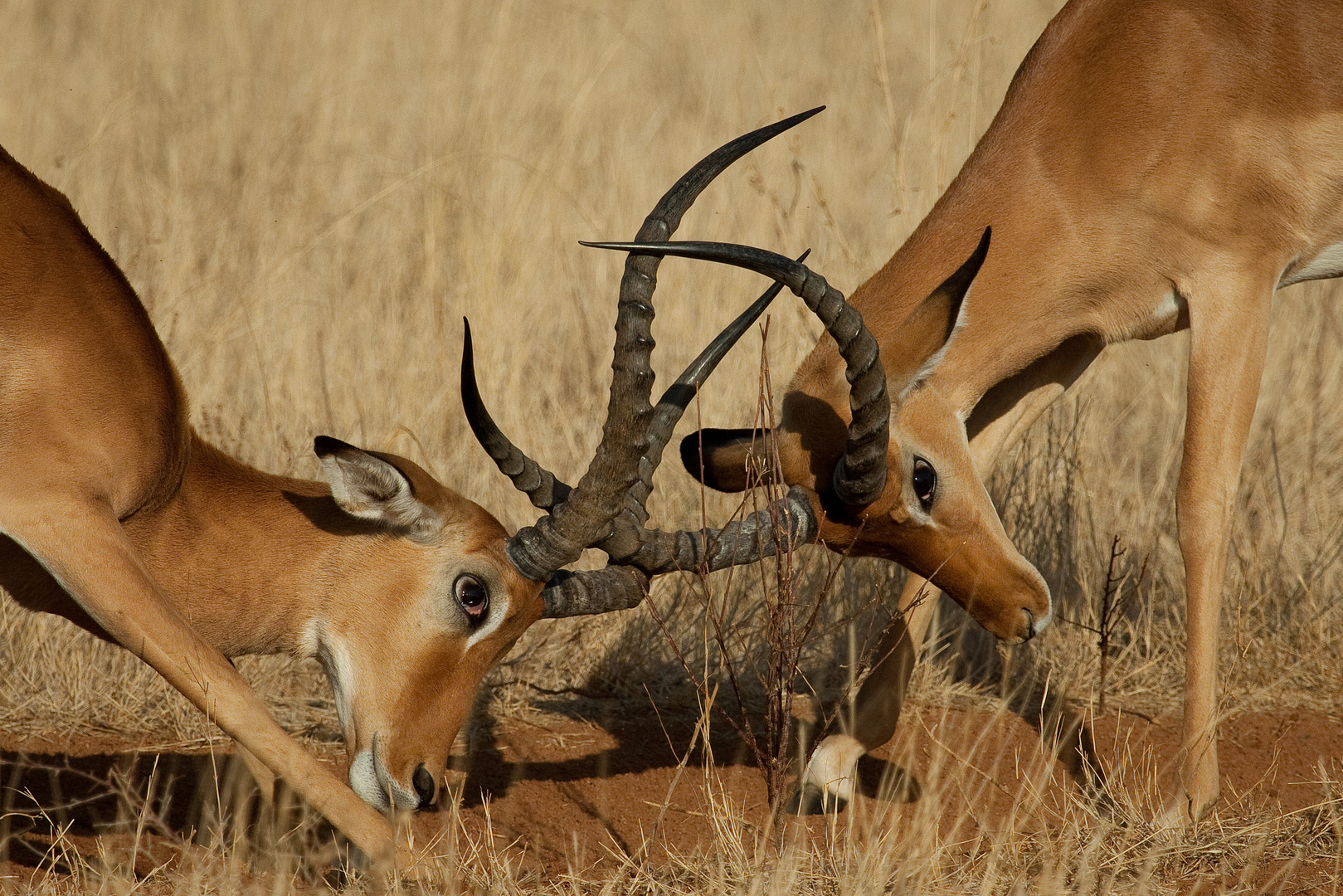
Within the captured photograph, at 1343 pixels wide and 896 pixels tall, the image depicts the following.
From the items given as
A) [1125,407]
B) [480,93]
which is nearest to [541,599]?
[1125,407]

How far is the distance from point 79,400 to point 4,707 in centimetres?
177

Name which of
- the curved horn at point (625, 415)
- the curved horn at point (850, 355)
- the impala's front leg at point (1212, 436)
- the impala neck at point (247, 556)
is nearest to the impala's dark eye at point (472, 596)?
the curved horn at point (625, 415)

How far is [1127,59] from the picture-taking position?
4.88 meters

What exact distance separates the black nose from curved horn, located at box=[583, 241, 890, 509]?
1381 millimetres

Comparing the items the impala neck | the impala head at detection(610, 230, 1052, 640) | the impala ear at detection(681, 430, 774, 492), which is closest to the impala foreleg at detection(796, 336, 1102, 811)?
the impala head at detection(610, 230, 1052, 640)

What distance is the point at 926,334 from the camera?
443 cm

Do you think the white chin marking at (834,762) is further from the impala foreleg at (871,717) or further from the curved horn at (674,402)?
the curved horn at (674,402)

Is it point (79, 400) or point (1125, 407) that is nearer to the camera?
point (79, 400)

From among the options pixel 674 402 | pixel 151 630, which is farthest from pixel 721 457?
pixel 151 630

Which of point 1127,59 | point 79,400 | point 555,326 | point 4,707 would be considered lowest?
point 4,707

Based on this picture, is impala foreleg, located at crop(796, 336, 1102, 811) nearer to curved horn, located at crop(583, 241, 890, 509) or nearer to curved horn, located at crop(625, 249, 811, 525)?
curved horn, located at crop(583, 241, 890, 509)

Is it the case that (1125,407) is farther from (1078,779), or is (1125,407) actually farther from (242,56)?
(242,56)

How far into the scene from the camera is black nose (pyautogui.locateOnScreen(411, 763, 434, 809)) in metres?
4.07

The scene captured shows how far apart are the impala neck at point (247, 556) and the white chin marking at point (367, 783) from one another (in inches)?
15.5
